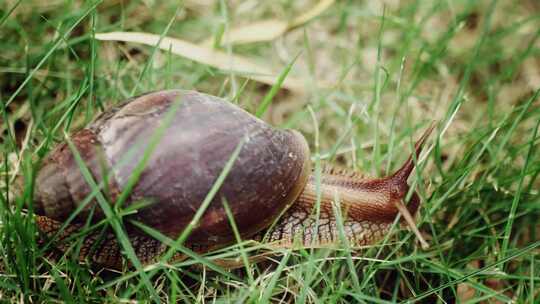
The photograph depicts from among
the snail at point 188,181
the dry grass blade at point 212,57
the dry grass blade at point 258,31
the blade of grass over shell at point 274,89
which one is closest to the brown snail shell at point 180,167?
the snail at point 188,181

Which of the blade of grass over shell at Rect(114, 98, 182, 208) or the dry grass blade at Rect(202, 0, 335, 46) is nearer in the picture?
the blade of grass over shell at Rect(114, 98, 182, 208)

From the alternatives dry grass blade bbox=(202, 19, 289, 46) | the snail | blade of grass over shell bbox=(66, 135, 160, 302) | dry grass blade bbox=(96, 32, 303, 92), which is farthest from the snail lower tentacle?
dry grass blade bbox=(202, 19, 289, 46)

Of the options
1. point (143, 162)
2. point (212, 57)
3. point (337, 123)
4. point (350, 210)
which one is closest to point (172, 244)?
point (143, 162)

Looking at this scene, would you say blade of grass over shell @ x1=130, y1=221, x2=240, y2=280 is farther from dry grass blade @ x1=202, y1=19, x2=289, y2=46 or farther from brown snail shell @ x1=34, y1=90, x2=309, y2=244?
dry grass blade @ x1=202, y1=19, x2=289, y2=46

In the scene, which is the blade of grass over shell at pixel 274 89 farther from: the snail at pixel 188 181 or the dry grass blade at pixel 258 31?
the dry grass blade at pixel 258 31

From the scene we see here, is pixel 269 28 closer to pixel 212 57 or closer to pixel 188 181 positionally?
pixel 212 57

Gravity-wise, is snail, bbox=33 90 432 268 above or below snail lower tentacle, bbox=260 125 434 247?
above
